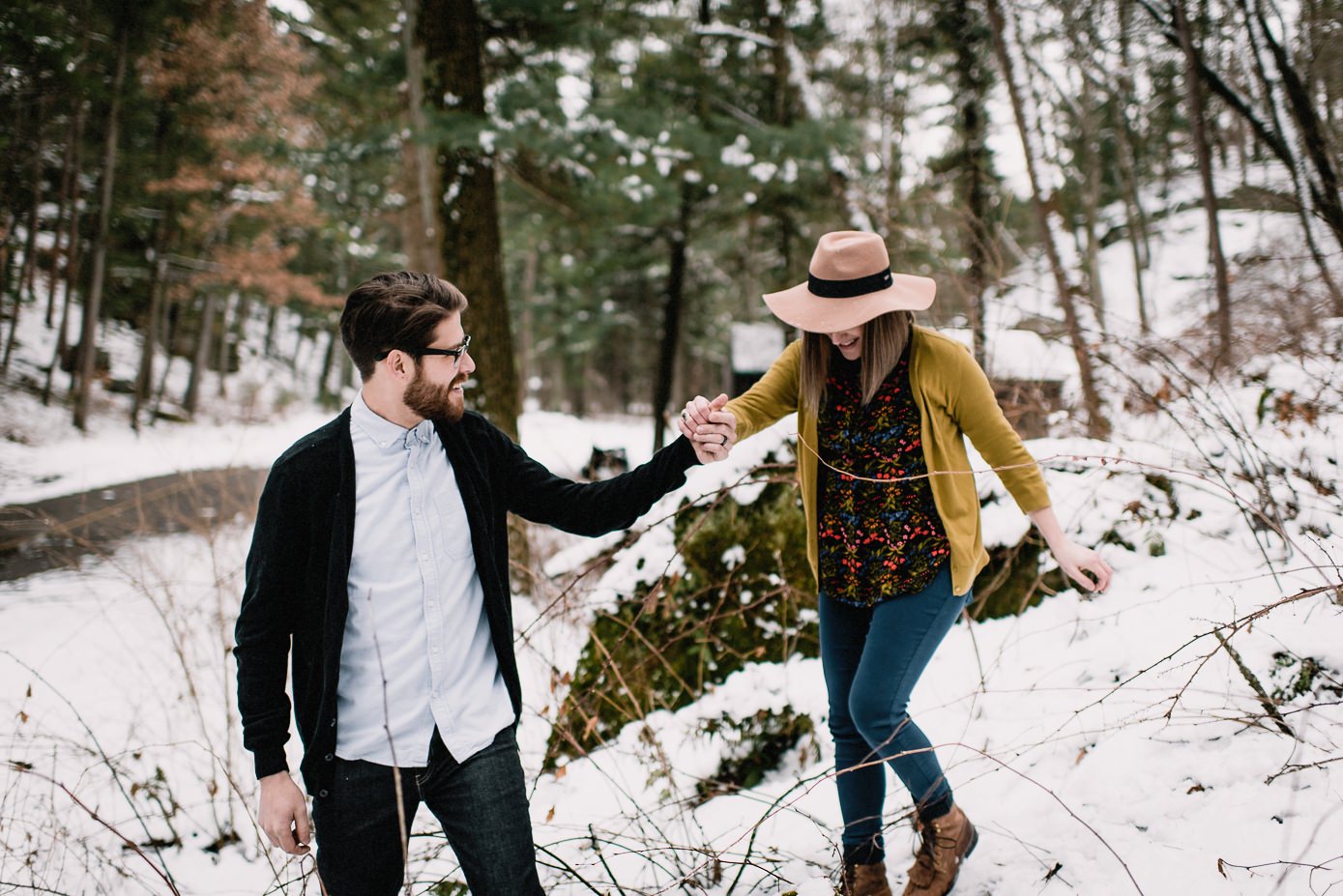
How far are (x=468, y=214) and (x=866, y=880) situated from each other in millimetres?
A: 6209

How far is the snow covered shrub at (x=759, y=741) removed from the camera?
3158mm

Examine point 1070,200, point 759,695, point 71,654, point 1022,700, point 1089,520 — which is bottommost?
point 71,654

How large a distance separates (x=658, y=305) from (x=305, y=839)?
21606mm

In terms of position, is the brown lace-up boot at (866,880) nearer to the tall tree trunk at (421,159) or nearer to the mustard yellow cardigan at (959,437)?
the mustard yellow cardigan at (959,437)

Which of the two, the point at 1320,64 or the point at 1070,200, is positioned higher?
the point at 1070,200

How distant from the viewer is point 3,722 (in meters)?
3.72

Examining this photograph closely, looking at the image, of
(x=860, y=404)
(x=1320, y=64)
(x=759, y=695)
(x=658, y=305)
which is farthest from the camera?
(x=658, y=305)

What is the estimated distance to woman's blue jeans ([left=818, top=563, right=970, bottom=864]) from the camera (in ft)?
6.48

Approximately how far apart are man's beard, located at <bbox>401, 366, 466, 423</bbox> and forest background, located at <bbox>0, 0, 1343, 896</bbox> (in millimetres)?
795

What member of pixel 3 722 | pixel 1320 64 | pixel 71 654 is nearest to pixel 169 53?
pixel 71 654

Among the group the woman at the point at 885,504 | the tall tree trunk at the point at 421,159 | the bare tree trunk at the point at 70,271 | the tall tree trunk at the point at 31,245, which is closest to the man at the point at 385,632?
the woman at the point at 885,504

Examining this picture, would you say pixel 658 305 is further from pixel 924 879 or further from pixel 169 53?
pixel 924 879

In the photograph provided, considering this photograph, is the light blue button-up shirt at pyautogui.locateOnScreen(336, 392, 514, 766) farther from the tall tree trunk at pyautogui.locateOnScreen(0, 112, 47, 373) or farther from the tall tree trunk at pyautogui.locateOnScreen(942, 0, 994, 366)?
the tall tree trunk at pyautogui.locateOnScreen(0, 112, 47, 373)

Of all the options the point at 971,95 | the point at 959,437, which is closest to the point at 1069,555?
the point at 959,437
